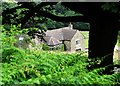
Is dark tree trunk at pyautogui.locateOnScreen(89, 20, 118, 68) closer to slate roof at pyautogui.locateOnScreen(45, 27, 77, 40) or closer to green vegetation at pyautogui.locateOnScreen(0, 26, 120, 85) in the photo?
green vegetation at pyautogui.locateOnScreen(0, 26, 120, 85)

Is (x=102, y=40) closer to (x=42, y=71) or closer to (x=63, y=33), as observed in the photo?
(x=42, y=71)

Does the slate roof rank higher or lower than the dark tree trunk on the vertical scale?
lower

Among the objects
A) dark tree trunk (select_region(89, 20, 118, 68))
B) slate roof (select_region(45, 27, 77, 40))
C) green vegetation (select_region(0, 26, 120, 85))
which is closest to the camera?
green vegetation (select_region(0, 26, 120, 85))

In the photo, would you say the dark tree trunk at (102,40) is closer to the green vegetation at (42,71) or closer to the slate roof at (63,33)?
the green vegetation at (42,71)

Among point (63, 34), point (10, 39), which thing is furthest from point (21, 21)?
point (63, 34)

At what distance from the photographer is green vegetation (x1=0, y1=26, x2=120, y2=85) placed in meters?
2.91

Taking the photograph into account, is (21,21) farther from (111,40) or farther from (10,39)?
(10,39)

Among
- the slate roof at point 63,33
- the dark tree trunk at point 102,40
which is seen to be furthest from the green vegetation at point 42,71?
the slate roof at point 63,33

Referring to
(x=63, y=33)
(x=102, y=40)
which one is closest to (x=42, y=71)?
(x=102, y=40)

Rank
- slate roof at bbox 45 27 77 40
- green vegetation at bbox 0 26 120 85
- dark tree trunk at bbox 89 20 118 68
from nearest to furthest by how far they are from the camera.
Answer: green vegetation at bbox 0 26 120 85, dark tree trunk at bbox 89 20 118 68, slate roof at bbox 45 27 77 40

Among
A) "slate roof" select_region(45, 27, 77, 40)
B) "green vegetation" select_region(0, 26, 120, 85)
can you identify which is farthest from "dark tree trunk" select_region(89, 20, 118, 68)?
"slate roof" select_region(45, 27, 77, 40)

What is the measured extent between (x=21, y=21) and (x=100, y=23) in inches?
69.4

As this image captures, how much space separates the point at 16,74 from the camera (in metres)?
2.99

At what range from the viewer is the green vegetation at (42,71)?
291cm
